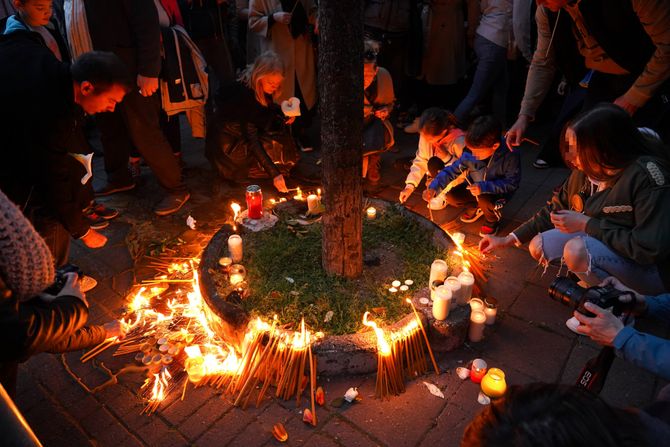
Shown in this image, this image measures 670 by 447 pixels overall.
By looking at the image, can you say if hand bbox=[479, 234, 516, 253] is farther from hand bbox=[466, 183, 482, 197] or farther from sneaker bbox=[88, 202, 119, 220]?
sneaker bbox=[88, 202, 119, 220]

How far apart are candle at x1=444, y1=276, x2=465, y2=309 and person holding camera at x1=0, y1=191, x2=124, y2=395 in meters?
2.21

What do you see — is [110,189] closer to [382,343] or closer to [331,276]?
[331,276]

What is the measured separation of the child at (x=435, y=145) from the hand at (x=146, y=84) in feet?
8.72

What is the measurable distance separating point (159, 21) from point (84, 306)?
3.40m

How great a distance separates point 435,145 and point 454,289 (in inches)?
81.5

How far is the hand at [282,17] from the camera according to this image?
5434mm

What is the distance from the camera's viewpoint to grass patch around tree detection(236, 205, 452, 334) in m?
3.30

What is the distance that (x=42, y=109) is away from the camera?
3.08 m

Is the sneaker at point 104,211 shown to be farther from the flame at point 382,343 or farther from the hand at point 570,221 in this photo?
the hand at point 570,221

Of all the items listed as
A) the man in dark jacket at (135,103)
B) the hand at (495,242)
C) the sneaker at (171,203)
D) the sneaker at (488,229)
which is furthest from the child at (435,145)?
the man in dark jacket at (135,103)

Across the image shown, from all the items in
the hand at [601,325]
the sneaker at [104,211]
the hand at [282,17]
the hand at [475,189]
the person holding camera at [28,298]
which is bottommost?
the sneaker at [104,211]

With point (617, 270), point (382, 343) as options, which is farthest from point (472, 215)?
point (382, 343)

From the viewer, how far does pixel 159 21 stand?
4.73m

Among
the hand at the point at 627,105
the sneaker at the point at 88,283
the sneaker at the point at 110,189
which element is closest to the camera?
the hand at the point at 627,105
